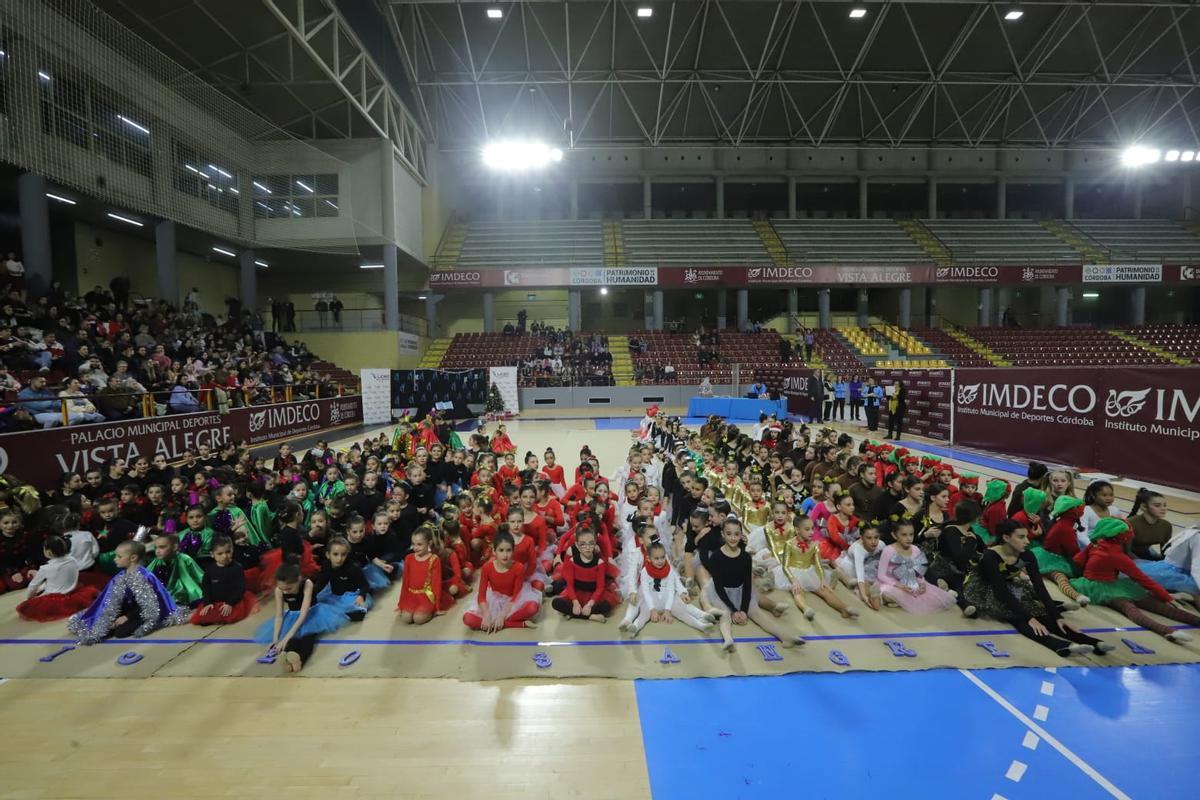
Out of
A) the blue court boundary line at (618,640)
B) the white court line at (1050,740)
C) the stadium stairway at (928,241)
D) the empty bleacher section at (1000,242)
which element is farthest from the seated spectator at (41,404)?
the empty bleacher section at (1000,242)

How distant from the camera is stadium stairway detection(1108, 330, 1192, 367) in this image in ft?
85.5

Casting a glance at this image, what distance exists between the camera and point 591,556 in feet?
16.4

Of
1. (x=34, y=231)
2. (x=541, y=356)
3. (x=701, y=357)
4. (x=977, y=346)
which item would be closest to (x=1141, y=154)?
(x=977, y=346)

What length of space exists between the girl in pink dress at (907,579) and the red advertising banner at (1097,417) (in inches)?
262

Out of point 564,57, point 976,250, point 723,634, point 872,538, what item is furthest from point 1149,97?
point 723,634

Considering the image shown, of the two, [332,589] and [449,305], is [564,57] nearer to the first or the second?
[449,305]

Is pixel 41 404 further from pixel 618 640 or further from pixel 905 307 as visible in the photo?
pixel 905 307

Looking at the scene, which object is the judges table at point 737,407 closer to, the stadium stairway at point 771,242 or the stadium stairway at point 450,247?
the stadium stairway at point 771,242

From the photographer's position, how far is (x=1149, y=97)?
94.8 ft

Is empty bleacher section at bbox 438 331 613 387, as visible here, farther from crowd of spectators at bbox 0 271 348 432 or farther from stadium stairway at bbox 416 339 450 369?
crowd of spectators at bbox 0 271 348 432

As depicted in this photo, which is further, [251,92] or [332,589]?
[251,92]

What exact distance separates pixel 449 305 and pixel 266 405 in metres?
20.3

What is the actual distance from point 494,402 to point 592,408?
4768 millimetres

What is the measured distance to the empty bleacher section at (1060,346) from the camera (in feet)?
85.3
